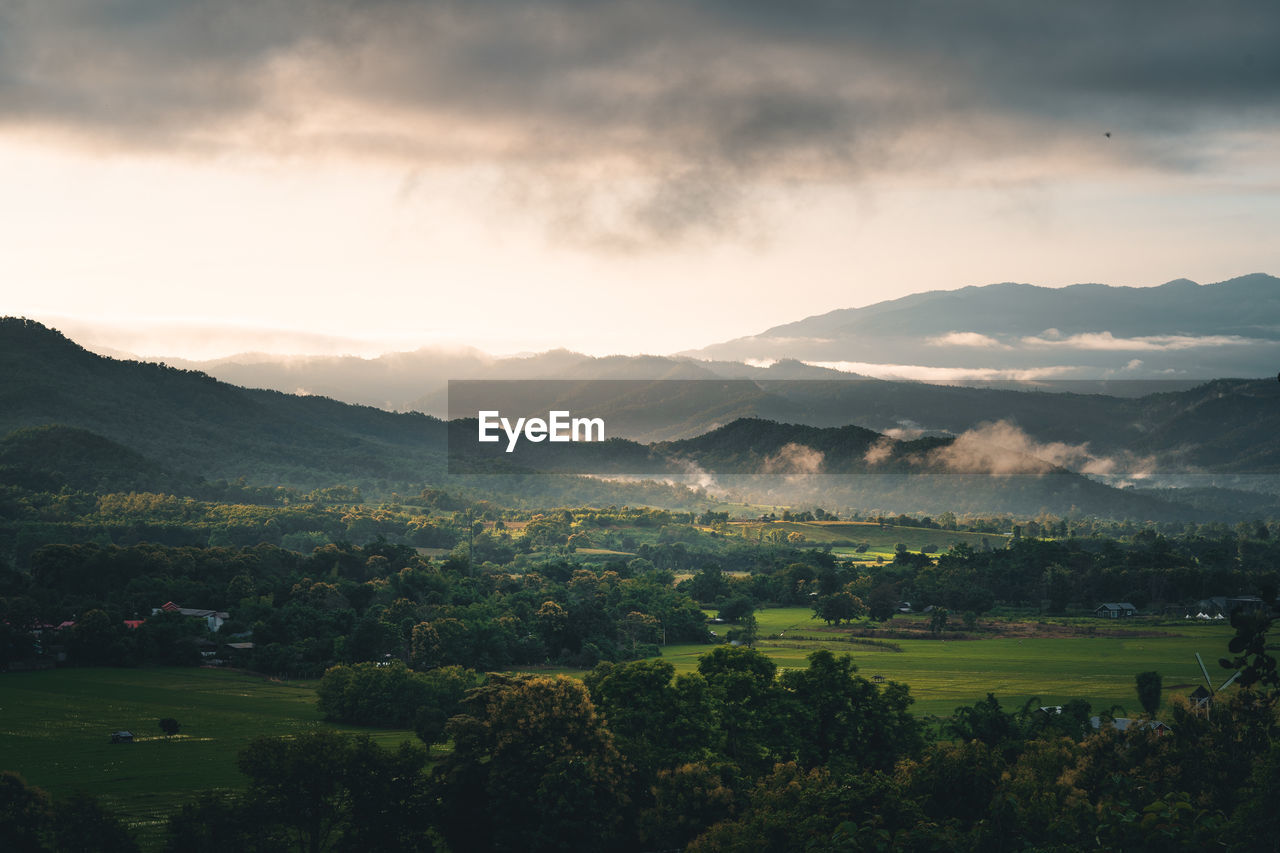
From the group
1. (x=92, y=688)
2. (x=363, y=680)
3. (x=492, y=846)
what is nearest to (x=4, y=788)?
(x=492, y=846)

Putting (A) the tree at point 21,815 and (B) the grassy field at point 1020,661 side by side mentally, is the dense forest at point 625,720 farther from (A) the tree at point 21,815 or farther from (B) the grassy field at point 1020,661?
(B) the grassy field at point 1020,661

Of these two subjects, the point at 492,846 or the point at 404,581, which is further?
the point at 404,581

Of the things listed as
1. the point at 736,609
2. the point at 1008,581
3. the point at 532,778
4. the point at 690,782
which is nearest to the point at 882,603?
the point at 736,609

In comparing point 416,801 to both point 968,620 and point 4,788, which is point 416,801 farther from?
point 968,620

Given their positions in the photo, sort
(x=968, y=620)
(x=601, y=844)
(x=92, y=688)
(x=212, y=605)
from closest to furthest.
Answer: (x=601, y=844) < (x=92, y=688) < (x=212, y=605) < (x=968, y=620)

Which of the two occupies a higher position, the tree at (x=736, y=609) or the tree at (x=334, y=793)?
the tree at (x=334, y=793)

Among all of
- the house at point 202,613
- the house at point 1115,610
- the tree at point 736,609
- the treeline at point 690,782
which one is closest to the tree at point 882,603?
the tree at point 736,609

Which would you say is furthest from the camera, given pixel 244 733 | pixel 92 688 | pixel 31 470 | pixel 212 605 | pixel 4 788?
pixel 31 470
